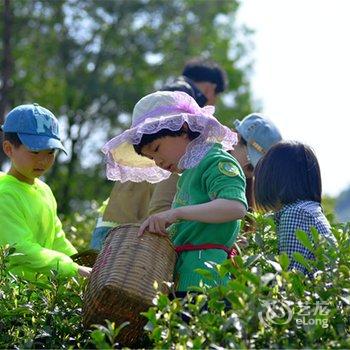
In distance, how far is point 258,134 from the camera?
6.11 m

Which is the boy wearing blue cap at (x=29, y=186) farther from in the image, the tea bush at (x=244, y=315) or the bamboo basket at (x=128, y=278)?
the bamboo basket at (x=128, y=278)

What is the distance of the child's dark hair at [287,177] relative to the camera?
4770mm

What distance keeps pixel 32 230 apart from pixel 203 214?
1.32 metres

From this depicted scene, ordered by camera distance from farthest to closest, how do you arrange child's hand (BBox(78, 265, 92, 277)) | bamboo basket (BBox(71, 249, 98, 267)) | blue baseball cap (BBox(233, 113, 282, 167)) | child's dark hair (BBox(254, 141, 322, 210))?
blue baseball cap (BBox(233, 113, 282, 167))
bamboo basket (BBox(71, 249, 98, 267))
child's dark hair (BBox(254, 141, 322, 210))
child's hand (BBox(78, 265, 92, 277))

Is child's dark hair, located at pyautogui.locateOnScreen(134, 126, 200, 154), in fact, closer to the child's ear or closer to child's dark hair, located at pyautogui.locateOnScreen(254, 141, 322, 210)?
child's dark hair, located at pyautogui.locateOnScreen(254, 141, 322, 210)

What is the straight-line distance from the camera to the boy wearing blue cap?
196 inches

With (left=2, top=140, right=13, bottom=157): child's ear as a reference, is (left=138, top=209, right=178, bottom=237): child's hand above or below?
below

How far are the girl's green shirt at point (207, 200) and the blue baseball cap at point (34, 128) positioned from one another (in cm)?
99

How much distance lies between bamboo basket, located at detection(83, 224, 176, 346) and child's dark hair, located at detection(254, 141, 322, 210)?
78 centimetres

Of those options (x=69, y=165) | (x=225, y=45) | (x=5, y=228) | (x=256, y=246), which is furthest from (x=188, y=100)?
(x=225, y=45)

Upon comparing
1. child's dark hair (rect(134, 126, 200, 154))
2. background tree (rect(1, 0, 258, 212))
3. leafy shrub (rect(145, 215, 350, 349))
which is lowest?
leafy shrub (rect(145, 215, 350, 349))

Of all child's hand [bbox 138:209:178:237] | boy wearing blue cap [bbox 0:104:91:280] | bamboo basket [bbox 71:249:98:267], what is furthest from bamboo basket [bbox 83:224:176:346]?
boy wearing blue cap [bbox 0:104:91:280]

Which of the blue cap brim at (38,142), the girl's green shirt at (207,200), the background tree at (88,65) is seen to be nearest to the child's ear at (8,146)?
the blue cap brim at (38,142)

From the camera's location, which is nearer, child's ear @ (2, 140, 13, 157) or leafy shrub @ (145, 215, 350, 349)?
leafy shrub @ (145, 215, 350, 349)
